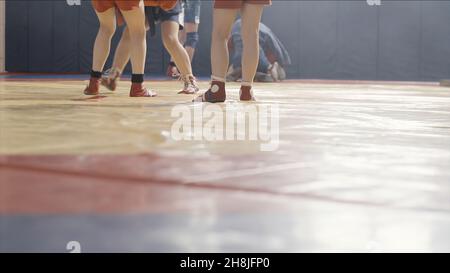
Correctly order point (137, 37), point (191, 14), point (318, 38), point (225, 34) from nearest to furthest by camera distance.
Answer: point (225, 34)
point (137, 37)
point (191, 14)
point (318, 38)

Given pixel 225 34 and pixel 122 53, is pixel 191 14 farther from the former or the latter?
pixel 225 34

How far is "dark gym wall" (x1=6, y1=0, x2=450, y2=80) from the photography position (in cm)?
791

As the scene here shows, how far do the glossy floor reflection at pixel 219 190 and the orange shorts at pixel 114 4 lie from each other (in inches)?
55.9

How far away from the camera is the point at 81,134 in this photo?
163cm

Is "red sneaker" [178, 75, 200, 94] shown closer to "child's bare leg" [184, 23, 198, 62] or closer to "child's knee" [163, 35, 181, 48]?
"child's knee" [163, 35, 181, 48]

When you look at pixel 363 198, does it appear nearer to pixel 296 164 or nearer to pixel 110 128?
pixel 296 164

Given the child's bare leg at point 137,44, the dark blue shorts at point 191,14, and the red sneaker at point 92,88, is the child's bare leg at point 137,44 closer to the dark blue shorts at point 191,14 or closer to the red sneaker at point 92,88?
the red sneaker at point 92,88

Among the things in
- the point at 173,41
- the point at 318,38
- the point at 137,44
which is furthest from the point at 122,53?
the point at 318,38

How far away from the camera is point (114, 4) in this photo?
3309mm

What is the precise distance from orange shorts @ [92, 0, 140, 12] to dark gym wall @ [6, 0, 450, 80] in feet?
15.8

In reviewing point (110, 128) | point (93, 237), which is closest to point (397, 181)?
point (93, 237)

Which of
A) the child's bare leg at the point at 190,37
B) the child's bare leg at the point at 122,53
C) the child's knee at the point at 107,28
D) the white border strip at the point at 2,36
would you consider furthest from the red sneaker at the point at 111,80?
the white border strip at the point at 2,36

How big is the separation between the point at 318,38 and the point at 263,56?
1.90m

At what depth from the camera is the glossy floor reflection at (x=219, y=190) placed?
2.34ft
